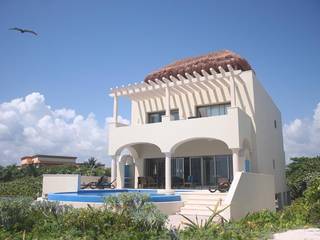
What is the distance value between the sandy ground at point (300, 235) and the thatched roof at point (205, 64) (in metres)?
15.5

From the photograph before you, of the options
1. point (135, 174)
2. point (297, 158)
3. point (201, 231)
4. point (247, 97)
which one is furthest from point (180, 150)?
point (297, 158)

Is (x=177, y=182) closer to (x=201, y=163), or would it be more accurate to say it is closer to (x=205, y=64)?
(x=201, y=163)

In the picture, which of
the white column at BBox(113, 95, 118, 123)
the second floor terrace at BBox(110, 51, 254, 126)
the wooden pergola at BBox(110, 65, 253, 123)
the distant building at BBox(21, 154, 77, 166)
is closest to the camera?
the wooden pergola at BBox(110, 65, 253, 123)

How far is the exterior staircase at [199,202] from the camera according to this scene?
1450 cm

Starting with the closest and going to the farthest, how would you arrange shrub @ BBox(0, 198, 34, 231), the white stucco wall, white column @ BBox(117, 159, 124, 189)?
shrub @ BBox(0, 198, 34, 231), the white stucco wall, white column @ BBox(117, 159, 124, 189)

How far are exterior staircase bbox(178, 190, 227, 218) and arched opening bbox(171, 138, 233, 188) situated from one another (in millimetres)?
4854

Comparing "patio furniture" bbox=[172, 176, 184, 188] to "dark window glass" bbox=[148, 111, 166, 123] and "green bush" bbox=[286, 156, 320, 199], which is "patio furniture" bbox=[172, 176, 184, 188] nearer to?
"dark window glass" bbox=[148, 111, 166, 123]

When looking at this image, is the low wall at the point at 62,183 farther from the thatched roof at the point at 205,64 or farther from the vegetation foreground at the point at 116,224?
the thatched roof at the point at 205,64

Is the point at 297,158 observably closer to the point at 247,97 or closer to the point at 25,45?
the point at 247,97

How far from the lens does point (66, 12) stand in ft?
50.2

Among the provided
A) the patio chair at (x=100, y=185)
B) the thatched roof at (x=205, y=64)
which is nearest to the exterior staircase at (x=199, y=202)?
the patio chair at (x=100, y=185)

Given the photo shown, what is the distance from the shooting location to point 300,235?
791 cm

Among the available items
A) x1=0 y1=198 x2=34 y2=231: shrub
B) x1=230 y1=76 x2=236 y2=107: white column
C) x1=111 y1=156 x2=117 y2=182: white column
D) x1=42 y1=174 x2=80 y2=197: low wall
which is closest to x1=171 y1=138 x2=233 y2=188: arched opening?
x1=230 y1=76 x2=236 y2=107: white column

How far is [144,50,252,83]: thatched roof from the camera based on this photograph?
23.1 m
